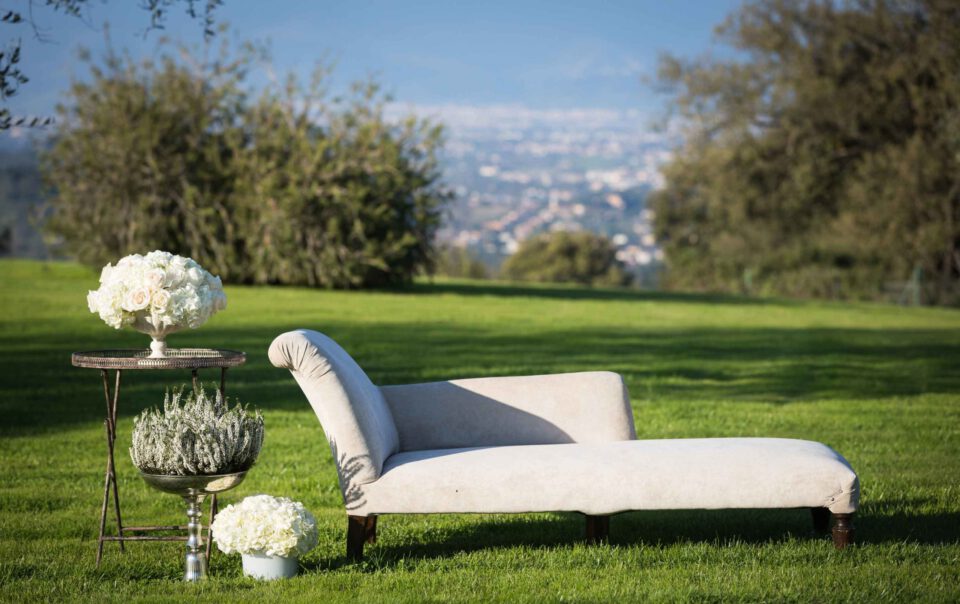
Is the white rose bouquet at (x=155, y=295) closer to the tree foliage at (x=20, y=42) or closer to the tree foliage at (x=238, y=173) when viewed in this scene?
the tree foliage at (x=20, y=42)

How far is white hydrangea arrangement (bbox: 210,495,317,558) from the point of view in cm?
499

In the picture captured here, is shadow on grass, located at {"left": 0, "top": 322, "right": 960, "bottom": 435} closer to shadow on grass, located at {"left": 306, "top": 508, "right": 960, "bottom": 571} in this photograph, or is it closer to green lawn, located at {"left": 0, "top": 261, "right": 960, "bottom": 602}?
green lawn, located at {"left": 0, "top": 261, "right": 960, "bottom": 602}

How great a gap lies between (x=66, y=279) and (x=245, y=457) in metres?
22.7

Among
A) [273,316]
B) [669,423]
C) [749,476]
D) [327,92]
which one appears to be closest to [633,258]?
[327,92]

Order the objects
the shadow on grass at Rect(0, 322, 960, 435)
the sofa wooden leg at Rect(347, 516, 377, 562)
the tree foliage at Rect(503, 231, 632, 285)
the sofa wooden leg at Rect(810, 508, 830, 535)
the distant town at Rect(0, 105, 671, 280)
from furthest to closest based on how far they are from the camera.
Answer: the tree foliage at Rect(503, 231, 632, 285) → the distant town at Rect(0, 105, 671, 280) → the shadow on grass at Rect(0, 322, 960, 435) → the sofa wooden leg at Rect(810, 508, 830, 535) → the sofa wooden leg at Rect(347, 516, 377, 562)

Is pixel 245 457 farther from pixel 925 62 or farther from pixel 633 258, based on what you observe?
pixel 633 258

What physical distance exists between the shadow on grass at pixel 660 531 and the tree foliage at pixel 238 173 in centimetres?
1804

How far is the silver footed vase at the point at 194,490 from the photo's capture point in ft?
16.3

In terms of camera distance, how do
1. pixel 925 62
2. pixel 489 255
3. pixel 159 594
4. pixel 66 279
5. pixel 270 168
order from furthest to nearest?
pixel 489 255 → pixel 925 62 → pixel 66 279 → pixel 270 168 → pixel 159 594

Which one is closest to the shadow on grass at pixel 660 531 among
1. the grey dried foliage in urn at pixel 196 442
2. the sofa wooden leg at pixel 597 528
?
the sofa wooden leg at pixel 597 528


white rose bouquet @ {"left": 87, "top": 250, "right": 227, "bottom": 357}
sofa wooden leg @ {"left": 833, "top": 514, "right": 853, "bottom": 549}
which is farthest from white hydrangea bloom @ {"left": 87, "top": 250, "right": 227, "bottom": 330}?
sofa wooden leg @ {"left": 833, "top": 514, "right": 853, "bottom": 549}

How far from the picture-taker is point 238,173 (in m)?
24.8

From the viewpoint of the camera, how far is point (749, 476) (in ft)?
17.4

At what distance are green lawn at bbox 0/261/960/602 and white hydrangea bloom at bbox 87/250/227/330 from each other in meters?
1.18
